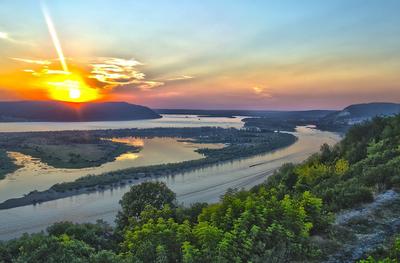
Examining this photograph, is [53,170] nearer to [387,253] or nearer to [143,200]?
[143,200]

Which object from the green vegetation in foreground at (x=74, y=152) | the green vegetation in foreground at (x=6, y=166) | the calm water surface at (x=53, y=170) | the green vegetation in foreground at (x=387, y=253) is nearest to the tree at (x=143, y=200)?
the green vegetation in foreground at (x=387, y=253)

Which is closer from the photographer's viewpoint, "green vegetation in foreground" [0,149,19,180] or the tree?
the tree

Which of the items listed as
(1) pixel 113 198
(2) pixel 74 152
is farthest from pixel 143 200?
(2) pixel 74 152

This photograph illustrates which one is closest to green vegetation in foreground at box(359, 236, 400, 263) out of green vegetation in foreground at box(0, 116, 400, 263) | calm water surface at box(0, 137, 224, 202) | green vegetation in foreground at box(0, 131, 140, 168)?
green vegetation in foreground at box(0, 116, 400, 263)

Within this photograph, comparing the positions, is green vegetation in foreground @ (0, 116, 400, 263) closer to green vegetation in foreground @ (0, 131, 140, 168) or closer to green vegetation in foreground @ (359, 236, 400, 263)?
green vegetation in foreground @ (359, 236, 400, 263)

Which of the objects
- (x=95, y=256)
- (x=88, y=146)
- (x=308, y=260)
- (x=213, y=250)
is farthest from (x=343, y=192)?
(x=88, y=146)

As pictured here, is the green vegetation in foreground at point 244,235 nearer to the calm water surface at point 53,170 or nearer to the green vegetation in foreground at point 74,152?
the calm water surface at point 53,170

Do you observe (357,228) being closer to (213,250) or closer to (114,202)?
(213,250)

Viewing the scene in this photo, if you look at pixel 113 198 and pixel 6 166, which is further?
pixel 6 166

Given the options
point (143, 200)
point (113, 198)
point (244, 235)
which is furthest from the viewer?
point (113, 198)

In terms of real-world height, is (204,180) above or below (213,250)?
below

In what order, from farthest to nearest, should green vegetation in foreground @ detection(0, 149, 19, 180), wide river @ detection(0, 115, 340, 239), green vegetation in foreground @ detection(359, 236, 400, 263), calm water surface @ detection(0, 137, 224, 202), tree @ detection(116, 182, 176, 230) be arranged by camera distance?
green vegetation in foreground @ detection(0, 149, 19, 180) → calm water surface @ detection(0, 137, 224, 202) → wide river @ detection(0, 115, 340, 239) → tree @ detection(116, 182, 176, 230) → green vegetation in foreground @ detection(359, 236, 400, 263)
